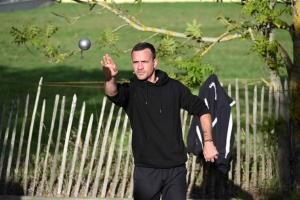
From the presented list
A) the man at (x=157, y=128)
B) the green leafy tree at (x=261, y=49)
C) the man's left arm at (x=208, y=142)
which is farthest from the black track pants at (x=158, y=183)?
the green leafy tree at (x=261, y=49)

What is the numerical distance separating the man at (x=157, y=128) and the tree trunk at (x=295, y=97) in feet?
10.1

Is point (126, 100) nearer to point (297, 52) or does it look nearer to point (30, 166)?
point (297, 52)

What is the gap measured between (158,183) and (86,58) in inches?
810

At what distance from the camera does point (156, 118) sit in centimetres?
591

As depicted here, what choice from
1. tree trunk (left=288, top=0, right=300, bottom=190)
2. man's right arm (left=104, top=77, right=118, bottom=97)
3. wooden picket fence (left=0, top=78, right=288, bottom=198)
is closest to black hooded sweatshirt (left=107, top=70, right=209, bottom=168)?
man's right arm (left=104, top=77, right=118, bottom=97)

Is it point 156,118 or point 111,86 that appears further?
point 156,118

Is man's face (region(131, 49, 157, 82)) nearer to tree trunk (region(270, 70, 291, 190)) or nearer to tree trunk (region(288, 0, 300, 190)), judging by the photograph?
tree trunk (region(288, 0, 300, 190))

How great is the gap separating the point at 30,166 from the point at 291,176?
345 cm

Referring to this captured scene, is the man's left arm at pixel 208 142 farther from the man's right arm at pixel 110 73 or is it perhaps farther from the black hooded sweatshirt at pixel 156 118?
the man's right arm at pixel 110 73

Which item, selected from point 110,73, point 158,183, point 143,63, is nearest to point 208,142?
point 158,183

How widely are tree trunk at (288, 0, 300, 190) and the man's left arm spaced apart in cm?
312

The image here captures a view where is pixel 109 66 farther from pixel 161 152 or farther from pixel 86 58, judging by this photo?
pixel 86 58

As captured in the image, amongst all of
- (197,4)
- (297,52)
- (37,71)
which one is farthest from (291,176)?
(197,4)

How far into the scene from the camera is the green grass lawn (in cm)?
1822
